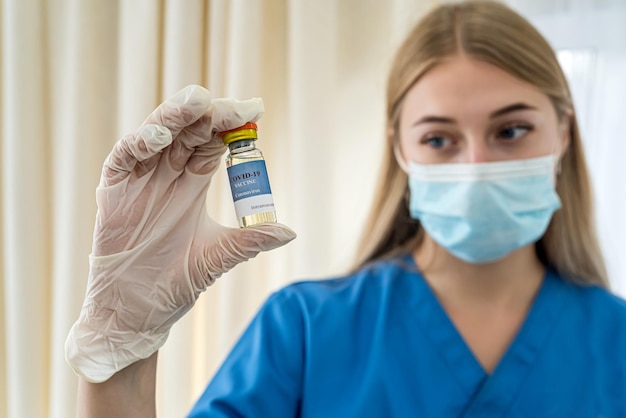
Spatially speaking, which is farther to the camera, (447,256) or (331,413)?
(447,256)

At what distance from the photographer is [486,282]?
1.13 m

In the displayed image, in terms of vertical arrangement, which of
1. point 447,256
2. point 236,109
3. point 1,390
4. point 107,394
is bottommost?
point 1,390

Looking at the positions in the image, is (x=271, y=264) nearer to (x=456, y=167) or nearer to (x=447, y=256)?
(x=447, y=256)

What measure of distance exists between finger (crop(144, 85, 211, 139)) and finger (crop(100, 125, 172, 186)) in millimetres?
14

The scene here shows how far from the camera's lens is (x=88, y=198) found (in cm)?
125

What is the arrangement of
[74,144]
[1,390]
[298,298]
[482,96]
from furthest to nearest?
[1,390], [74,144], [298,298], [482,96]

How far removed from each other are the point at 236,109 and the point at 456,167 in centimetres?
48

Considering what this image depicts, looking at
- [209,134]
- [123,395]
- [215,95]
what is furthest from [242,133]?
[215,95]

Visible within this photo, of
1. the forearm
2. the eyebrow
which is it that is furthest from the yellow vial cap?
the eyebrow

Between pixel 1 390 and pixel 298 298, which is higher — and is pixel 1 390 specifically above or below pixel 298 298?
below

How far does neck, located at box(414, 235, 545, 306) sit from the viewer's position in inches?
44.2

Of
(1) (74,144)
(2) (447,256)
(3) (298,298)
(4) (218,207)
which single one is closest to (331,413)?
(3) (298,298)

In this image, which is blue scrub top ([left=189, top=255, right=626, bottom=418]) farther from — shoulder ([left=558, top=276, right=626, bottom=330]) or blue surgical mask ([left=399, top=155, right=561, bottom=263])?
blue surgical mask ([left=399, top=155, right=561, bottom=263])

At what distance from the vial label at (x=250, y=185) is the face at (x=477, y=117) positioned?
469 millimetres
